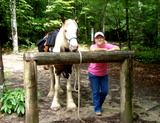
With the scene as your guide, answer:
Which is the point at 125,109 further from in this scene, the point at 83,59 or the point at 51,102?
the point at 51,102

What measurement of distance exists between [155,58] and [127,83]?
11117 mm

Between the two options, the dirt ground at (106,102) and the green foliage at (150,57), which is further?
the green foliage at (150,57)

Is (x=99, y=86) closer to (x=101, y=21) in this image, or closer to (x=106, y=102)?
(x=106, y=102)

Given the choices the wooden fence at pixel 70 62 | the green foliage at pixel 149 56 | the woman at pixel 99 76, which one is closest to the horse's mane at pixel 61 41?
the woman at pixel 99 76

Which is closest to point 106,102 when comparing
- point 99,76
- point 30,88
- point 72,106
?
point 72,106

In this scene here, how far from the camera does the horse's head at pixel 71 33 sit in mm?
6363

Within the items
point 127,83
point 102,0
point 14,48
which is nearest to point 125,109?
point 127,83

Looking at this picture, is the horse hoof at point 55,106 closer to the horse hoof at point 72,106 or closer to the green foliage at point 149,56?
the horse hoof at point 72,106

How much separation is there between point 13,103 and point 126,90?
7.61 ft

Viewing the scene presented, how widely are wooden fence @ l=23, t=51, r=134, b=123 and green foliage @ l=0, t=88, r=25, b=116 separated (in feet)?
4.13

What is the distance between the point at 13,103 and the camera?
6.76 m

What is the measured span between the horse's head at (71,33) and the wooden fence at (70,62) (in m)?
0.70

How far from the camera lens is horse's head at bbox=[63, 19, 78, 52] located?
636cm

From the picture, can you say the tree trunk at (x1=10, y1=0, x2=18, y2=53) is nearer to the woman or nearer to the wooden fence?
the woman
